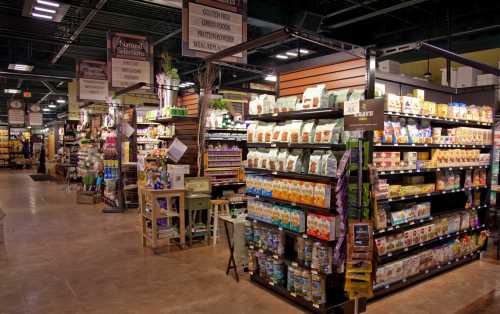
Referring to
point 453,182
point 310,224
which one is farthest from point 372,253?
point 453,182

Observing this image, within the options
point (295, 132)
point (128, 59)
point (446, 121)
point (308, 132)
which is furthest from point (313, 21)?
point (308, 132)

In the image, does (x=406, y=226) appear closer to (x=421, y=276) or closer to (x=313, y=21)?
(x=421, y=276)

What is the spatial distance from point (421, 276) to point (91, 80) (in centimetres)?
992

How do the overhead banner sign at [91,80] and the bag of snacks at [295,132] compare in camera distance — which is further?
the overhead banner sign at [91,80]

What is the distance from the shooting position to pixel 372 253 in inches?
128

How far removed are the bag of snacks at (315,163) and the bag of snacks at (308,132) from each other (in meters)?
0.16

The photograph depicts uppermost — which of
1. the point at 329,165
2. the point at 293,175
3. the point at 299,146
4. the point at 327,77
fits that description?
the point at 327,77

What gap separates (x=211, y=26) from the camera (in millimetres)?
5008

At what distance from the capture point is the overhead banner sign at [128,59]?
25.9 feet

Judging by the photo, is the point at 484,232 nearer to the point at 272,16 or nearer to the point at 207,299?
the point at 207,299

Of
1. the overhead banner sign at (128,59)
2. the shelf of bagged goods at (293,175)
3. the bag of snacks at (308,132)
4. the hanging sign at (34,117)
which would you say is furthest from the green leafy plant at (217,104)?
the hanging sign at (34,117)

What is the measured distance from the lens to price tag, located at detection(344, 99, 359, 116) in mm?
Result: 3336

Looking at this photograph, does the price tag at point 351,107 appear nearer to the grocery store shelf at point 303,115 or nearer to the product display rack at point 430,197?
the grocery store shelf at point 303,115

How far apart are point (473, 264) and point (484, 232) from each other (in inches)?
23.5
